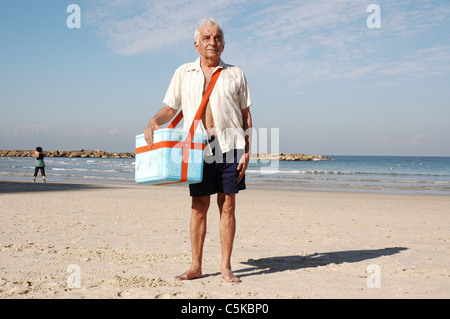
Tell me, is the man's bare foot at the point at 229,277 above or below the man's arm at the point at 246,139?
below

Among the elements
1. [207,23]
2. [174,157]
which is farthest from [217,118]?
[207,23]

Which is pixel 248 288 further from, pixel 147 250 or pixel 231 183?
pixel 147 250

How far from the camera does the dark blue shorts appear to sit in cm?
373

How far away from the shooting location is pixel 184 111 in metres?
3.80

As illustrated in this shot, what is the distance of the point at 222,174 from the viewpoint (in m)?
3.78

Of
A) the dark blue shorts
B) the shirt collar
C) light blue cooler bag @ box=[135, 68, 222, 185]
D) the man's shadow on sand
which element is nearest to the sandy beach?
the man's shadow on sand

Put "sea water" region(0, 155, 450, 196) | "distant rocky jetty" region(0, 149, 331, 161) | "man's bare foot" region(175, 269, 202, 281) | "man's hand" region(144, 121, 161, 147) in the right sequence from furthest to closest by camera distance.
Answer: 1. "distant rocky jetty" region(0, 149, 331, 161)
2. "sea water" region(0, 155, 450, 196)
3. "man's bare foot" region(175, 269, 202, 281)
4. "man's hand" region(144, 121, 161, 147)

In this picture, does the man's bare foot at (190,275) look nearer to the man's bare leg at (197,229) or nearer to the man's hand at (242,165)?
the man's bare leg at (197,229)

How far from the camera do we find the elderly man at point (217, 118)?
3691 millimetres

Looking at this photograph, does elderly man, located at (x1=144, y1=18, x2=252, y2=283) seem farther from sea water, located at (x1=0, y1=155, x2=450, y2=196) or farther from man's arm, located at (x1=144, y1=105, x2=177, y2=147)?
sea water, located at (x1=0, y1=155, x2=450, y2=196)

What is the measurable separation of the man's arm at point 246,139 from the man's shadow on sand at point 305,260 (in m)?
1.09

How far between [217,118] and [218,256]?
1.93 metres

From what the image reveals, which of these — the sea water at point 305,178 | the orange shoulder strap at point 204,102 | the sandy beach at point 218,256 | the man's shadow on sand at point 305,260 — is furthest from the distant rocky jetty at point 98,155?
the orange shoulder strap at point 204,102

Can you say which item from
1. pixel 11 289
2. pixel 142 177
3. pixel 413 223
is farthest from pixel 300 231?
pixel 11 289
